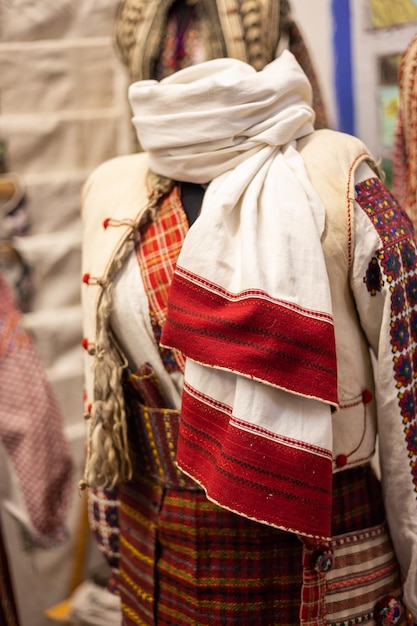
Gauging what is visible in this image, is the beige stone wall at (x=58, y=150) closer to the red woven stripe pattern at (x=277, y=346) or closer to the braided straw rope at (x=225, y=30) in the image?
the braided straw rope at (x=225, y=30)

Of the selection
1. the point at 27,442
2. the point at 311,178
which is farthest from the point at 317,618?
the point at 27,442

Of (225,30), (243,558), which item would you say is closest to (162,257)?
(243,558)

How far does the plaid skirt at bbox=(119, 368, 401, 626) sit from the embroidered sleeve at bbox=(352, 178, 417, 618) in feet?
0.16

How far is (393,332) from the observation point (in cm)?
107

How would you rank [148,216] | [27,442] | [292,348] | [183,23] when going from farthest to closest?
[27,442] → [183,23] → [148,216] → [292,348]

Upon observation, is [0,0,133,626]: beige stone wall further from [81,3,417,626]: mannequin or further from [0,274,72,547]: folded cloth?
[81,3,417,626]: mannequin

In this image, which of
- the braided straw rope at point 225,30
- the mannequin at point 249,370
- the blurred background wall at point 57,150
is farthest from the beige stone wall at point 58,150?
the mannequin at point 249,370

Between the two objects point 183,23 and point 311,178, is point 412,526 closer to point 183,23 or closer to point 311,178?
point 311,178

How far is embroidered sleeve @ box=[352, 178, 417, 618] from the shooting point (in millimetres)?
1067

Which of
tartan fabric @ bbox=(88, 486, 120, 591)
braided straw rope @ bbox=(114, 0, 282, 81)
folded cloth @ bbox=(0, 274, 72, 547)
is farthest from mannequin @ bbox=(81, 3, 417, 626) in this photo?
folded cloth @ bbox=(0, 274, 72, 547)

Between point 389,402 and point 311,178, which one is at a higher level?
point 311,178

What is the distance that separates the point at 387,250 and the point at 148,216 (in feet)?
1.21

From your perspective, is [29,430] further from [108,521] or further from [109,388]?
[109,388]

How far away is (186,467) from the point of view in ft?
3.53
